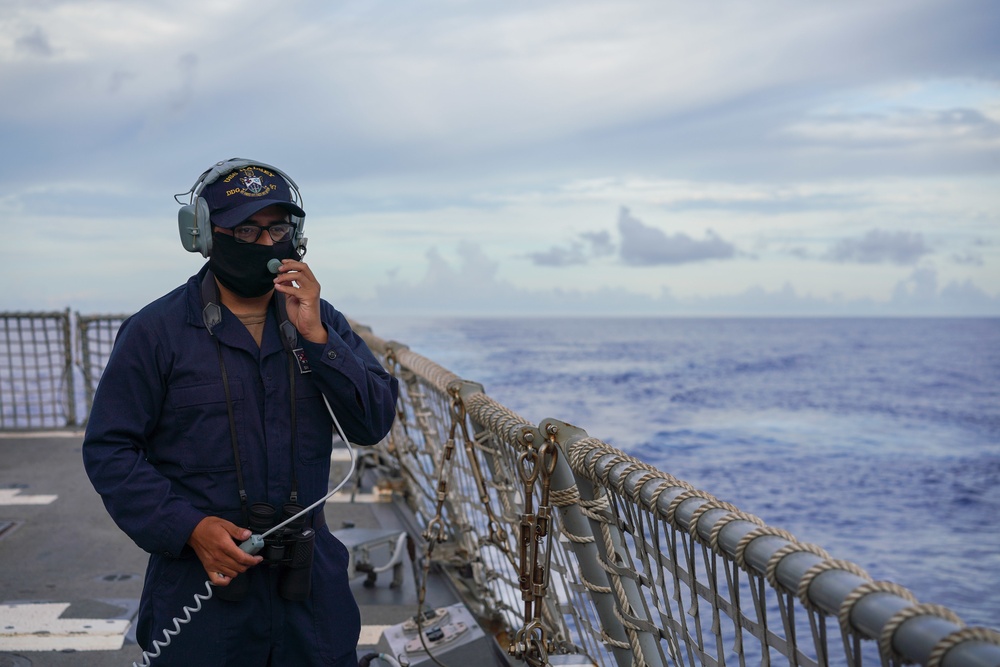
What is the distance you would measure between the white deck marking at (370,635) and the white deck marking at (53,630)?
41.5 inches

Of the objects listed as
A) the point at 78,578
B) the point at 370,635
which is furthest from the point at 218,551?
the point at 78,578

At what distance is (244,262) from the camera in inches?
89.0

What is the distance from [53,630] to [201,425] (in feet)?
8.48

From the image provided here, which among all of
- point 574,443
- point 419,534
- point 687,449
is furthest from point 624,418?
point 574,443

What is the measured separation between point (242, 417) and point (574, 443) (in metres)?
0.89

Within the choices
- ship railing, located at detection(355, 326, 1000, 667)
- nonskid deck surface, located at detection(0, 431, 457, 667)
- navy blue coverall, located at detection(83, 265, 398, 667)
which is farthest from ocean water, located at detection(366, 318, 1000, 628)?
navy blue coverall, located at detection(83, 265, 398, 667)

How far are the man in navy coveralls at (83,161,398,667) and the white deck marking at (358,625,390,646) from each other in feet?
5.69

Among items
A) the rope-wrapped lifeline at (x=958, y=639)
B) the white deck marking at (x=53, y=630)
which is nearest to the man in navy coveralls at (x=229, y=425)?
the rope-wrapped lifeline at (x=958, y=639)

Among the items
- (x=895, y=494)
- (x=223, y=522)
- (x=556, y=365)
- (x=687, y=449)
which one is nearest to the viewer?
(x=223, y=522)

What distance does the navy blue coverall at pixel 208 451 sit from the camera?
6.99 ft

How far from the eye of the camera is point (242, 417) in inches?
87.7

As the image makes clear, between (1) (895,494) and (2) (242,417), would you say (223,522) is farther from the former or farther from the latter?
(1) (895,494)

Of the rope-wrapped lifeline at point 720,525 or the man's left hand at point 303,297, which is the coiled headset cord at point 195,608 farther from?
the rope-wrapped lifeline at point 720,525

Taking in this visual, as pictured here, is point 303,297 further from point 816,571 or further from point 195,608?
point 816,571
